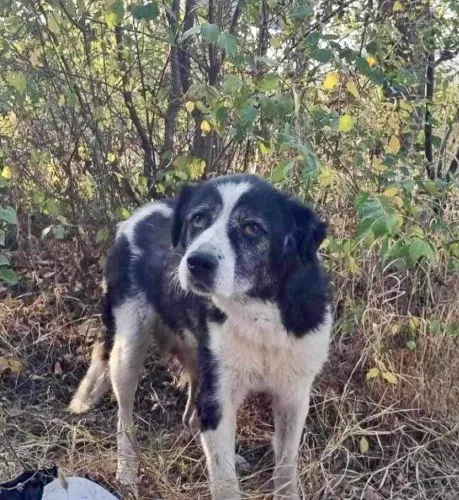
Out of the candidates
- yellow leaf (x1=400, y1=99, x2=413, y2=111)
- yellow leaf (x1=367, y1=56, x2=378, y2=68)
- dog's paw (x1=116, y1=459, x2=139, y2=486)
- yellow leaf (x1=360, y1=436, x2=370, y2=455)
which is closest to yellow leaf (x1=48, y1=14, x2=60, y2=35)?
yellow leaf (x1=367, y1=56, x2=378, y2=68)

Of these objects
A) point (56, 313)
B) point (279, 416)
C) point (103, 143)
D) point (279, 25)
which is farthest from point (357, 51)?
point (56, 313)

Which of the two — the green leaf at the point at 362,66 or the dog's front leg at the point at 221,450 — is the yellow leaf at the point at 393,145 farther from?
the dog's front leg at the point at 221,450

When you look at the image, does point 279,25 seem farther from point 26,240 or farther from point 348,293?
point 26,240

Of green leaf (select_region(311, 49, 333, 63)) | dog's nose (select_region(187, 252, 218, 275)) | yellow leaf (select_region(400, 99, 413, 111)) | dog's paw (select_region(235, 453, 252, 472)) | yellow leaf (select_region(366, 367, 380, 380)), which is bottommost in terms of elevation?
dog's paw (select_region(235, 453, 252, 472))

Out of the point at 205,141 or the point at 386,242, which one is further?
the point at 205,141

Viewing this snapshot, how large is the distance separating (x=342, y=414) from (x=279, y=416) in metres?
0.42

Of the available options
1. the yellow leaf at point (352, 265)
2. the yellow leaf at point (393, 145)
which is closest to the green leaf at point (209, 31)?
the yellow leaf at point (352, 265)

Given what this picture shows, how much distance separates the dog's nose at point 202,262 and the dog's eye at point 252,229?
10.0 inches

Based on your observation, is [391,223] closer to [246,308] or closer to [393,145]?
[246,308]

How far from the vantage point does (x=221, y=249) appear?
10.8 feet

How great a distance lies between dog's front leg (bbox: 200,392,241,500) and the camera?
3.61 metres

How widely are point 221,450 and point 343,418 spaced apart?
2.45 ft

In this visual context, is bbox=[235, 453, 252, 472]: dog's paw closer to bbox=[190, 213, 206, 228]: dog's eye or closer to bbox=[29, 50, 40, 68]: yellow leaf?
bbox=[190, 213, 206, 228]: dog's eye

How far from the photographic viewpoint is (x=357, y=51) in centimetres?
464
